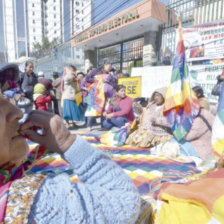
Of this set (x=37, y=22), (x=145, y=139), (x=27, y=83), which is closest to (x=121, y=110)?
(x=145, y=139)

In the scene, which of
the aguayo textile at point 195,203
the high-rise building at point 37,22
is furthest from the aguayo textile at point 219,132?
the high-rise building at point 37,22

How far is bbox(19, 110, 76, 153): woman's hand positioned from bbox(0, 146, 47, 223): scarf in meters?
0.16

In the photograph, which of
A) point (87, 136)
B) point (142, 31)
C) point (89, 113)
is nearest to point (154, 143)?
point (87, 136)

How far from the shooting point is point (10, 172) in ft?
2.49

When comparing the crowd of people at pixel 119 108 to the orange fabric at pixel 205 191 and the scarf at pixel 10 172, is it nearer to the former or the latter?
the scarf at pixel 10 172

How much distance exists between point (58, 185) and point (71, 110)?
14.7 ft

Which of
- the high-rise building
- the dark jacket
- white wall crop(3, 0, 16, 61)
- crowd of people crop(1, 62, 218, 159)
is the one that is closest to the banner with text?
crowd of people crop(1, 62, 218, 159)

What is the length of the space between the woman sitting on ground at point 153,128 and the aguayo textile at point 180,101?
277 millimetres

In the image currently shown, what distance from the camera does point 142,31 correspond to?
9148 millimetres

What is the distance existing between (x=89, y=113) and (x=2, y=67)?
4.09m

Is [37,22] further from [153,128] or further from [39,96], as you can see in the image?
[153,128]

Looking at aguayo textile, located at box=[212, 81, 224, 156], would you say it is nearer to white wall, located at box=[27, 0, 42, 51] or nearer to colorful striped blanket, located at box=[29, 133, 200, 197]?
colorful striped blanket, located at box=[29, 133, 200, 197]

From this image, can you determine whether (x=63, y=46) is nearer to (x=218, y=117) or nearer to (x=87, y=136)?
(x=87, y=136)

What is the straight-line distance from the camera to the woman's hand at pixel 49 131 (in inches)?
26.7
